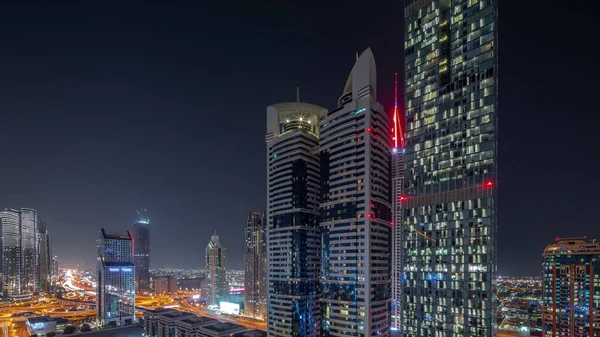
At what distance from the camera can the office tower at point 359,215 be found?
280 feet

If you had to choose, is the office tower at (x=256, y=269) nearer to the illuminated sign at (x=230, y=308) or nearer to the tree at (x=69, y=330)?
the illuminated sign at (x=230, y=308)

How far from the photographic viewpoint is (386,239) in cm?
9206

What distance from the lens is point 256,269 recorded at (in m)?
178

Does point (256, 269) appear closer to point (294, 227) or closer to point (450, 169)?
point (294, 227)

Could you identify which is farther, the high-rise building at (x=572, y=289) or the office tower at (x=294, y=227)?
the high-rise building at (x=572, y=289)

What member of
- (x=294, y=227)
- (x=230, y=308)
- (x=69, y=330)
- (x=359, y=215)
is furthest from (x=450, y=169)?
(x=230, y=308)

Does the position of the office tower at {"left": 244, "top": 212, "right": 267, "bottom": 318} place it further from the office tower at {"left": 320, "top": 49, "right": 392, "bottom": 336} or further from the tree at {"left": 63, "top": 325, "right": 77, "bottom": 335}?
the office tower at {"left": 320, "top": 49, "right": 392, "bottom": 336}

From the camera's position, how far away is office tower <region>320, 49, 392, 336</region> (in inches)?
3356

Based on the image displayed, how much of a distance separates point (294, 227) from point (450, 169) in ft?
185

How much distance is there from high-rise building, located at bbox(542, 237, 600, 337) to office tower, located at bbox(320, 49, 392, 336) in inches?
2431

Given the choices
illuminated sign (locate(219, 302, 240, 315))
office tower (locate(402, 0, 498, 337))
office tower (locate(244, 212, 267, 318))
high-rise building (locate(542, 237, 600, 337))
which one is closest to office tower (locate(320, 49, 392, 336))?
office tower (locate(402, 0, 498, 337))

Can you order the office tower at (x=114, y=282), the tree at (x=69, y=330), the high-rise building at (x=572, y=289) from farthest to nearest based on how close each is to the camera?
the office tower at (x=114, y=282), the tree at (x=69, y=330), the high-rise building at (x=572, y=289)

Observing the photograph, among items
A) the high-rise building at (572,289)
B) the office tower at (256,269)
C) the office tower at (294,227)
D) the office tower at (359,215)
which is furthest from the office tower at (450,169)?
the office tower at (256,269)

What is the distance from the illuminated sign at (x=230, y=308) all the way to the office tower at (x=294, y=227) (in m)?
80.8
